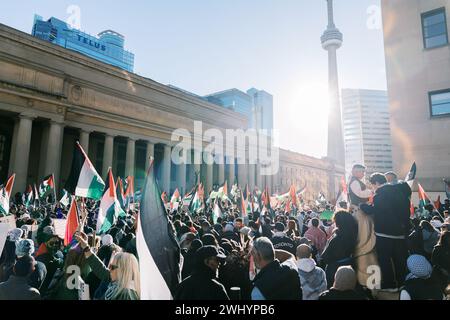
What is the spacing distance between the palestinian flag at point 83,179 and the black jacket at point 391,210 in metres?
6.06

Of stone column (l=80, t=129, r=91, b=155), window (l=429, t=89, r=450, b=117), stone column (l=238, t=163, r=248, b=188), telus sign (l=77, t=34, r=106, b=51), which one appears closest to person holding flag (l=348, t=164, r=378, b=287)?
window (l=429, t=89, r=450, b=117)

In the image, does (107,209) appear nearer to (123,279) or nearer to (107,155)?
(123,279)

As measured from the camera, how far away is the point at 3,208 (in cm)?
970

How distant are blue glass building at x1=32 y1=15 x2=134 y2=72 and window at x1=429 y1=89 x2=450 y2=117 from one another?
8075cm

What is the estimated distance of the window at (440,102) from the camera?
14.4 meters

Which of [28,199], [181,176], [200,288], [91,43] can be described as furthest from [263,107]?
[200,288]

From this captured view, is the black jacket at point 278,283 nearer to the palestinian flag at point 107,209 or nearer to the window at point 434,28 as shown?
the palestinian flag at point 107,209

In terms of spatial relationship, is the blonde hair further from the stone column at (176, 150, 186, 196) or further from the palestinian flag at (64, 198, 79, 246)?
the stone column at (176, 150, 186, 196)

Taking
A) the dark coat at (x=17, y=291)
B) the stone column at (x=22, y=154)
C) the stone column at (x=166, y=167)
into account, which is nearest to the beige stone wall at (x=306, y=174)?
the stone column at (x=166, y=167)

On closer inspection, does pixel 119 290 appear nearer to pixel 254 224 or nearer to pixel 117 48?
pixel 254 224

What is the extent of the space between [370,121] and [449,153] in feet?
518

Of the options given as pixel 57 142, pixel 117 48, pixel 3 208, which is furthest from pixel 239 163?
pixel 117 48

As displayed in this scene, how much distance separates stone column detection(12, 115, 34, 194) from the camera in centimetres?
2634
